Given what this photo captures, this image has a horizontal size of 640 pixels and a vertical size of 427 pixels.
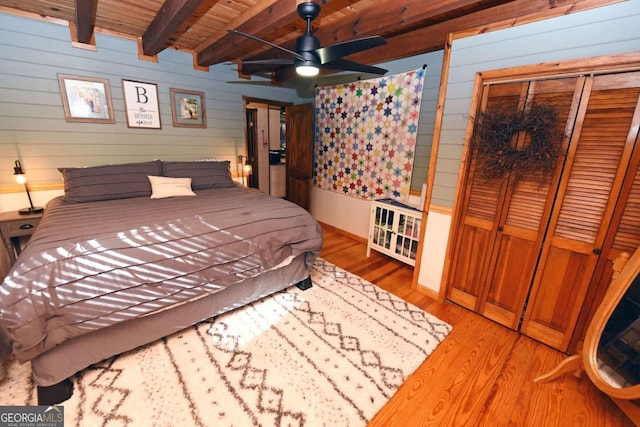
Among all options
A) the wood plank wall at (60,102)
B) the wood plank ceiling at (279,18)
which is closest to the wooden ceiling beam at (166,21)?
the wood plank ceiling at (279,18)

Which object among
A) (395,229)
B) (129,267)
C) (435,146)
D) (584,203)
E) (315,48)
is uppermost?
(315,48)

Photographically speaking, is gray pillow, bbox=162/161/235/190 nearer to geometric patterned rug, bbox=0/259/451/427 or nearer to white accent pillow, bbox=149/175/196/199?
white accent pillow, bbox=149/175/196/199

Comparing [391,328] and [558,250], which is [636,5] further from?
[391,328]

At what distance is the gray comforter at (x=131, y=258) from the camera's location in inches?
48.7

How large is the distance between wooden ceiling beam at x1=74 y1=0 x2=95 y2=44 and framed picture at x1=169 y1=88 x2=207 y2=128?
0.85 meters

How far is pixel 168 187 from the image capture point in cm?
274

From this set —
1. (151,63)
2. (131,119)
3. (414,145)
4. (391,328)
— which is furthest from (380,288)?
(151,63)

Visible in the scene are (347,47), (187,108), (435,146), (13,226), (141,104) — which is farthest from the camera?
(187,108)

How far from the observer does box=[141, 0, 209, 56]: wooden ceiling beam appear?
1.91 m

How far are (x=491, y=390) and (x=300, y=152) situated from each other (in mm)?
3608

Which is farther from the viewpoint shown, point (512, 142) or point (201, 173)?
point (201, 173)

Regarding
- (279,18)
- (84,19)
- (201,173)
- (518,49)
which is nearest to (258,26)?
(279,18)

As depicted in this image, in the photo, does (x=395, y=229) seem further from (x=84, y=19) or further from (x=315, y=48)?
(x=84, y=19)

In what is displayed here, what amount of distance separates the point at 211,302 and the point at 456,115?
91.7 inches
